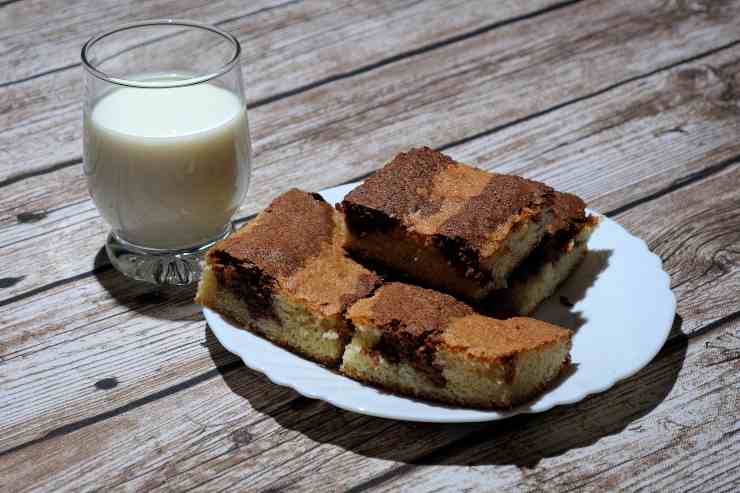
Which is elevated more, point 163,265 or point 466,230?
point 466,230

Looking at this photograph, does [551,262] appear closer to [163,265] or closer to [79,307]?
[163,265]

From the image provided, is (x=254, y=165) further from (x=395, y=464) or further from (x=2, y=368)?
(x=395, y=464)

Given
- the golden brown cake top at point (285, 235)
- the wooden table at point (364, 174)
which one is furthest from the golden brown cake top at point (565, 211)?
the golden brown cake top at point (285, 235)

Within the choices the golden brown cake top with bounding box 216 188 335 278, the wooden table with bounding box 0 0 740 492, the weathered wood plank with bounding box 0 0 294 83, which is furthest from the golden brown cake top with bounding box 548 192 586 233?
the weathered wood plank with bounding box 0 0 294 83

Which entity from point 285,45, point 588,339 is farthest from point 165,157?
point 285,45

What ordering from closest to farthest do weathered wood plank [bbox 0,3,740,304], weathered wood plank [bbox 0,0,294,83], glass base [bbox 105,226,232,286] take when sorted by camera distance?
1. glass base [bbox 105,226,232,286]
2. weathered wood plank [bbox 0,3,740,304]
3. weathered wood plank [bbox 0,0,294,83]

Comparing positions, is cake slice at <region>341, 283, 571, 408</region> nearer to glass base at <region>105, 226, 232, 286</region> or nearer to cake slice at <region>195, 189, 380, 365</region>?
cake slice at <region>195, 189, 380, 365</region>

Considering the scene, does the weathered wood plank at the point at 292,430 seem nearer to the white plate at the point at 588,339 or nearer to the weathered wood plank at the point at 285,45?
the white plate at the point at 588,339
